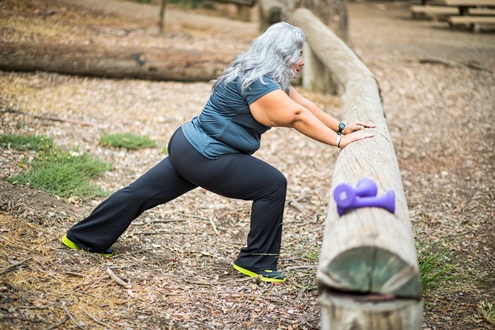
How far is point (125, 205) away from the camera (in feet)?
12.3

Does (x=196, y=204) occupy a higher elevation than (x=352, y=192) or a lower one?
lower

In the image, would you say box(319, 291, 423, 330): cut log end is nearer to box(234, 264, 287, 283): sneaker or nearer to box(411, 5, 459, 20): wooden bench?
box(234, 264, 287, 283): sneaker

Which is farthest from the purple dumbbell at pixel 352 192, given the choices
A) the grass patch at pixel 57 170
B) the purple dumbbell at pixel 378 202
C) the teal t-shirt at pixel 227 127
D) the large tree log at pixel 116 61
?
the large tree log at pixel 116 61

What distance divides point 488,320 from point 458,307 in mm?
209

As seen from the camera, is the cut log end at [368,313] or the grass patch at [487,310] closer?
the cut log end at [368,313]

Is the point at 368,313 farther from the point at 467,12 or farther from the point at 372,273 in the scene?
the point at 467,12

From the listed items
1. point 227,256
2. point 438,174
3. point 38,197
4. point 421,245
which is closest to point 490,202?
point 438,174

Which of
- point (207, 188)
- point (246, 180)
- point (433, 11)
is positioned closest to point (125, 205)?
point (207, 188)

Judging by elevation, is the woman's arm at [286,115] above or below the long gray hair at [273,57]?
below

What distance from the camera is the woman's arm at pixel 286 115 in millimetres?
3344

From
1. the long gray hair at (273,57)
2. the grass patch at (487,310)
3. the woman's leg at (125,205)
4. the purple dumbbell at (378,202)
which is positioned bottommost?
the grass patch at (487,310)

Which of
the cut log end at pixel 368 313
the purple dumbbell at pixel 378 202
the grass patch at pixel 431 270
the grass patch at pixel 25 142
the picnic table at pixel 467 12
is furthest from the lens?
the picnic table at pixel 467 12

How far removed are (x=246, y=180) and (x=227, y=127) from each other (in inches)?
13.2

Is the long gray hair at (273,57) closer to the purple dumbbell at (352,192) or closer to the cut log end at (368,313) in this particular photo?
the purple dumbbell at (352,192)
